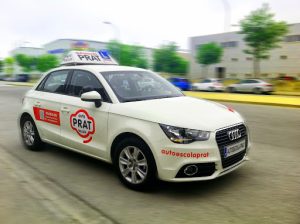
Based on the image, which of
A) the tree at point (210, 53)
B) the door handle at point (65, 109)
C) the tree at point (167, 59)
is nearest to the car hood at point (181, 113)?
the door handle at point (65, 109)

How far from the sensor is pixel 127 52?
7231cm

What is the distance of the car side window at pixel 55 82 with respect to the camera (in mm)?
6184

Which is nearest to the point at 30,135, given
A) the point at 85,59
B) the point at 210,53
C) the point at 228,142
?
the point at 85,59

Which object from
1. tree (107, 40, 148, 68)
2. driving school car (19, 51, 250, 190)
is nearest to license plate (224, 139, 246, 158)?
driving school car (19, 51, 250, 190)

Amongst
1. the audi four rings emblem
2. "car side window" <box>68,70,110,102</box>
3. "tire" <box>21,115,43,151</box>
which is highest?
"car side window" <box>68,70,110,102</box>

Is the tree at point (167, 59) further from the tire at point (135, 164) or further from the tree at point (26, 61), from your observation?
the tire at point (135, 164)

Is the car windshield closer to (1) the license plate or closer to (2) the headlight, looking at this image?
(2) the headlight

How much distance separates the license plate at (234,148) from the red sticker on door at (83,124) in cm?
196

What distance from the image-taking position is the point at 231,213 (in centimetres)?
390

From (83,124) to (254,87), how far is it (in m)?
26.2

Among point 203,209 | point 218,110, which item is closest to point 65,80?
point 218,110

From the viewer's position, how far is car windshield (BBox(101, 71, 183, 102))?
5195 mm

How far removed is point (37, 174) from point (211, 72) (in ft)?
197

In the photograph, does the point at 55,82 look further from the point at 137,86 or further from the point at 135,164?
the point at 135,164
